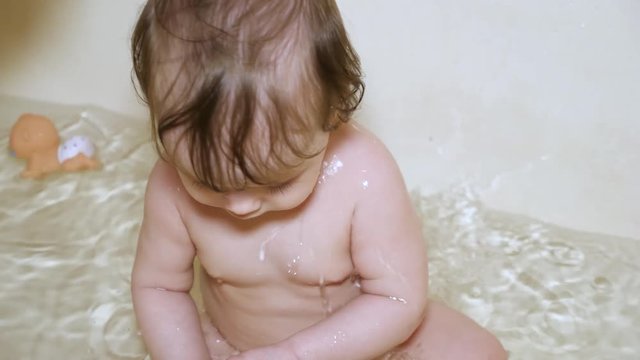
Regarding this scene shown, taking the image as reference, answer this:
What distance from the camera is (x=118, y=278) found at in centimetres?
133

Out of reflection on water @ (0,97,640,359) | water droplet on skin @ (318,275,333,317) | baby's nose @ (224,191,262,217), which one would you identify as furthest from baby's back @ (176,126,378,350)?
reflection on water @ (0,97,640,359)

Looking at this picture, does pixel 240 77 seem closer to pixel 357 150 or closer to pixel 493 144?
pixel 357 150

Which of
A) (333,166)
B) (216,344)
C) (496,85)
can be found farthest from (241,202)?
(496,85)

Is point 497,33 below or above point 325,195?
above

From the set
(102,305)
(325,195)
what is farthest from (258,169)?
(102,305)

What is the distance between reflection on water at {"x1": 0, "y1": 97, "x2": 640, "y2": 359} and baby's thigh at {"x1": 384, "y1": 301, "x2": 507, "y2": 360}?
167mm

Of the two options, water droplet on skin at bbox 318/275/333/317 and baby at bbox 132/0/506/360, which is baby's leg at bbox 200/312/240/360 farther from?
water droplet on skin at bbox 318/275/333/317

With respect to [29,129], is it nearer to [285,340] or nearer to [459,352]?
[285,340]

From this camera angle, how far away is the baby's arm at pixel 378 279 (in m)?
0.97

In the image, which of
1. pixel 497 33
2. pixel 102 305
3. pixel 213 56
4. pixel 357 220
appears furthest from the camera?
pixel 497 33

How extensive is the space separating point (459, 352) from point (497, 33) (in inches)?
21.6

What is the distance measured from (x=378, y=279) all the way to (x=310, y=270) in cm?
7

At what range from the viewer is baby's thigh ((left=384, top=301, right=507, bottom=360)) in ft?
3.44

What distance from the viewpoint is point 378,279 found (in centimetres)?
100
